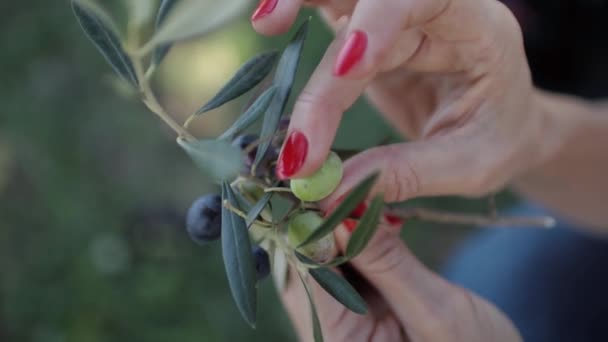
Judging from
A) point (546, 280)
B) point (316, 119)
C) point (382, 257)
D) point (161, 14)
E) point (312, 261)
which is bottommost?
point (546, 280)

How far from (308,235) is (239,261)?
0.08 metres

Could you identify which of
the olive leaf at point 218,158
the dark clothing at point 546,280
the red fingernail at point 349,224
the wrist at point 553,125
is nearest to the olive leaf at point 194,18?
the olive leaf at point 218,158

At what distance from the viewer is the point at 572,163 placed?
1.79 m

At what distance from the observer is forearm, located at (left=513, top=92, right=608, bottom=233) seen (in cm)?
158

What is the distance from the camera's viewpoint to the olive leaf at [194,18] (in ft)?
2.30

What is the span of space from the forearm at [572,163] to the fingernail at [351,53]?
0.71m

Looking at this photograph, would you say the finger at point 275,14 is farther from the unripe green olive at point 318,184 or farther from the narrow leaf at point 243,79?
the unripe green olive at point 318,184

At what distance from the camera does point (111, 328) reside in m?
2.40

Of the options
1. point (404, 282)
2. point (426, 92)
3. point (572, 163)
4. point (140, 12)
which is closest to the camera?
point (140, 12)

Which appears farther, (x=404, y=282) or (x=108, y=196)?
(x=108, y=196)

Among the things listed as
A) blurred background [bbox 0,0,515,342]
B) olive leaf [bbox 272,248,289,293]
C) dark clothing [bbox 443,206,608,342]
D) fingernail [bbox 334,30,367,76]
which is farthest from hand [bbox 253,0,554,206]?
blurred background [bbox 0,0,515,342]

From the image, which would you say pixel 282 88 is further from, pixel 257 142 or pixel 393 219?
pixel 393 219

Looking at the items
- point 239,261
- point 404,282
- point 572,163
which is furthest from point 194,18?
point 572,163

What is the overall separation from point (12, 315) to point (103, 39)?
188cm
